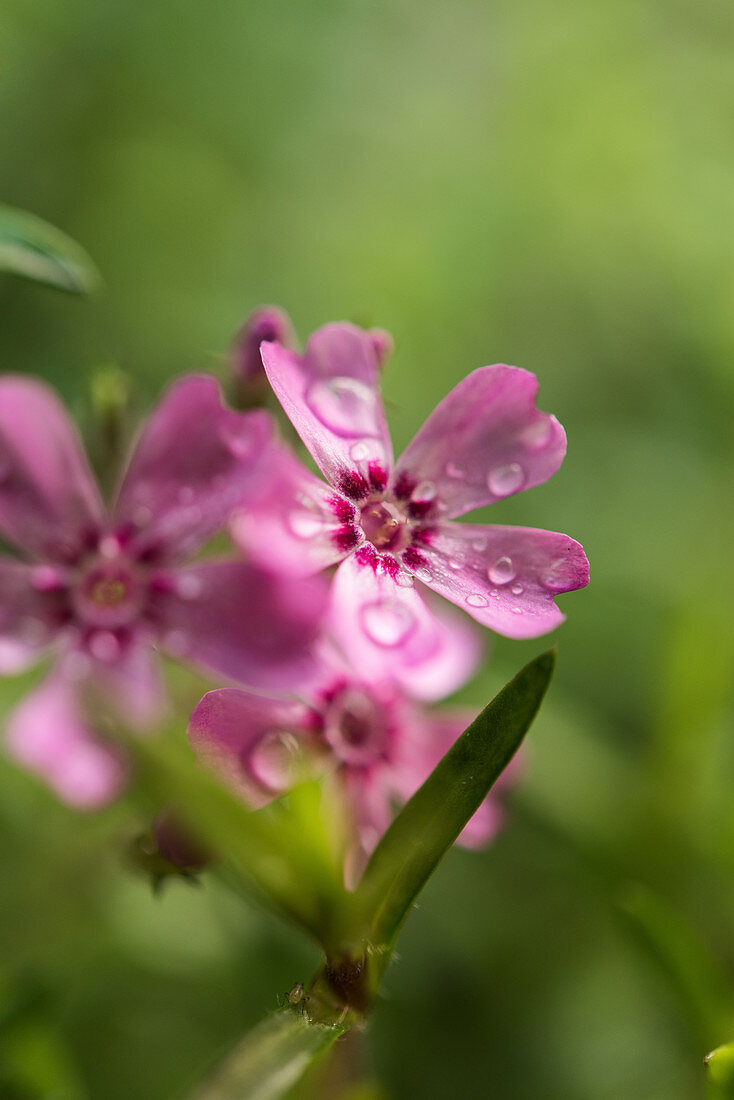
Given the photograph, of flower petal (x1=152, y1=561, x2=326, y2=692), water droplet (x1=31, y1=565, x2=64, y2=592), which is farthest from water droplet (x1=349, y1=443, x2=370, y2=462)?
water droplet (x1=31, y1=565, x2=64, y2=592)

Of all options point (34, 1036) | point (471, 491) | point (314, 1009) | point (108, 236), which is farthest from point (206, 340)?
point (314, 1009)

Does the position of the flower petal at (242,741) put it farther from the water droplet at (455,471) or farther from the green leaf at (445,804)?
the water droplet at (455,471)

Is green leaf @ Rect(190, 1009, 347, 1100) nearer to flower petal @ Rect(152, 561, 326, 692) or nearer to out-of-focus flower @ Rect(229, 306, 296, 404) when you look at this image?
flower petal @ Rect(152, 561, 326, 692)

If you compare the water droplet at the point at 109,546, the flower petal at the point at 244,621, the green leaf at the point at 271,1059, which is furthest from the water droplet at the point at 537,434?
the green leaf at the point at 271,1059

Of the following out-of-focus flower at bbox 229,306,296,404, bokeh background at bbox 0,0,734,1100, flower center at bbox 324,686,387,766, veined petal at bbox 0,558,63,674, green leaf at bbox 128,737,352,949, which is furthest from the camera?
bokeh background at bbox 0,0,734,1100

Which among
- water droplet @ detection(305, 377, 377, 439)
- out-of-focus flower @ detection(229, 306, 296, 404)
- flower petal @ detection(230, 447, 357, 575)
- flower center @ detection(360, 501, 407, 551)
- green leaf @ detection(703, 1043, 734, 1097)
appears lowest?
green leaf @ detection(703, 1043, 734, 1097)

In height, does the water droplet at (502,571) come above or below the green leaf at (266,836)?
above

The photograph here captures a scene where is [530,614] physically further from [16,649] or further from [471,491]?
[16,649]
